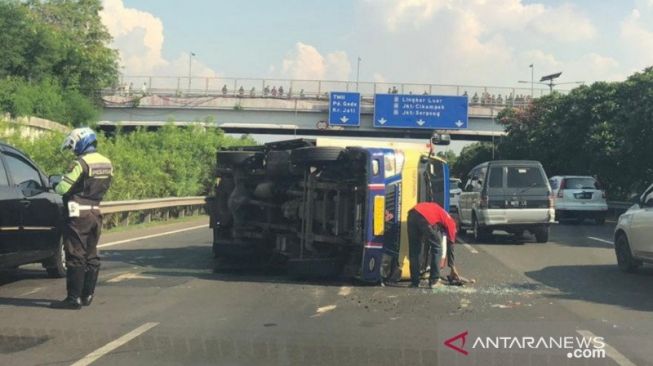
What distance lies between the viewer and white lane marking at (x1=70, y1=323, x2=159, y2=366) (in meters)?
5.80

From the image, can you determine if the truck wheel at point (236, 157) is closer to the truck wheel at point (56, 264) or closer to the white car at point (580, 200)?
the truck wheel at point (56, 264)

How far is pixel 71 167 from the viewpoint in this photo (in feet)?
26.1

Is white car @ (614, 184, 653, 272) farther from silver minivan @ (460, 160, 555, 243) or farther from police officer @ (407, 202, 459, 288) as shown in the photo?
silver minivan @ (460, 160, 555, 243)

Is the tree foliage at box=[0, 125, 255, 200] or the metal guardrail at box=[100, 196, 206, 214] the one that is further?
the tree foliage at box=[0, 125, 255, 200]

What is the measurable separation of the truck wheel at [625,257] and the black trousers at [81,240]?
834 centimetres

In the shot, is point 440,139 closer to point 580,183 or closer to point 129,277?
point 129,277

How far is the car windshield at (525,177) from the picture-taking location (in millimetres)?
16750

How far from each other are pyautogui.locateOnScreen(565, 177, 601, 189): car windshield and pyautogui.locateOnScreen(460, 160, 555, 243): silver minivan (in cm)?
741

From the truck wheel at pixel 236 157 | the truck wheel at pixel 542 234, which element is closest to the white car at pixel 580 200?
the truck wheel at pixel 542 234

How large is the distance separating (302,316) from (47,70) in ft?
161

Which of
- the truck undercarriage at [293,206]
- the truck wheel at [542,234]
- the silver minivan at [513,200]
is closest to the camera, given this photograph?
the truck undercarriage at [293,206]

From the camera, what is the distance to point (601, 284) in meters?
10.1

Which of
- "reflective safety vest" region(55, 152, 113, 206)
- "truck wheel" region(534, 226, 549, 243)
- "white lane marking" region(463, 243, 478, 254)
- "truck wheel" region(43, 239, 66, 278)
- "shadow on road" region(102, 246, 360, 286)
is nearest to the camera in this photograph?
"reflective safety vest" region(55, 152, 113, 206)

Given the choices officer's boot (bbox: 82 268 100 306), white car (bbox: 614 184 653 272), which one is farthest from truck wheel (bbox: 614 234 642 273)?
officer's boot (bbox: 82 268 100 306)
